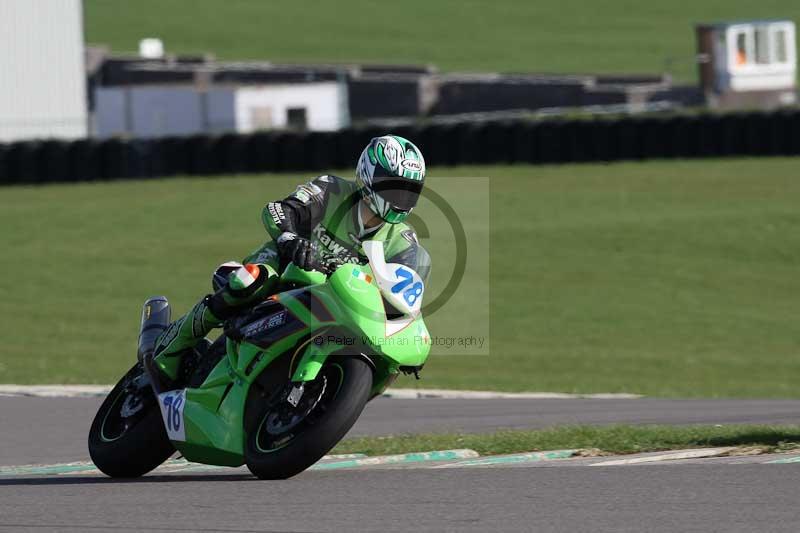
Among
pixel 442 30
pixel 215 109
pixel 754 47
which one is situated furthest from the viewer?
pixel 442 30

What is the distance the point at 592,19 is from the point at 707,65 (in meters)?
24.6

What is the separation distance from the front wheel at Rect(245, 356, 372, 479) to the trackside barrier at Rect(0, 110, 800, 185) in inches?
881

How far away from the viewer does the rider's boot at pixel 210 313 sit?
22.0 ft

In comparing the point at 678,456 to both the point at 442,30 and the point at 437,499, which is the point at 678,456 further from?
the point at 442,30

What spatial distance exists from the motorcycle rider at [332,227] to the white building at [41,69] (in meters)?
35.6

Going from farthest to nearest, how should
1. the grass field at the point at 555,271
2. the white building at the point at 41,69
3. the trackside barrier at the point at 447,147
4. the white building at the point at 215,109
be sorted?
the white building at the point at 215,109 → the white building at the point at 41,69 → the trackside barrier at the point at 447,147 → the grass field at the point at 555,271

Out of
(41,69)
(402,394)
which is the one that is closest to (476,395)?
(402,394)

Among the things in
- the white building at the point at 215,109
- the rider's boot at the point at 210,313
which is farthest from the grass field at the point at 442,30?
the rider's boot at the point at 210,313

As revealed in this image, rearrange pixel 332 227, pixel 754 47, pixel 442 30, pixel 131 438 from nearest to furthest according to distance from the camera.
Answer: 1. pixel 332 227
2. pixel 131 438
3. pixel 754 47
4. pixel 442 30

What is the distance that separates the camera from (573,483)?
6121mm

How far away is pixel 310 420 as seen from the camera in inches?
246

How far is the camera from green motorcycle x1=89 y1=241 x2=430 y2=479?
623 centimetres

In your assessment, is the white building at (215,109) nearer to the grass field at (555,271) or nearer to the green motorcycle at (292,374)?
the grass field at (555,271)

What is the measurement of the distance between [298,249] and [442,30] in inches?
2484
